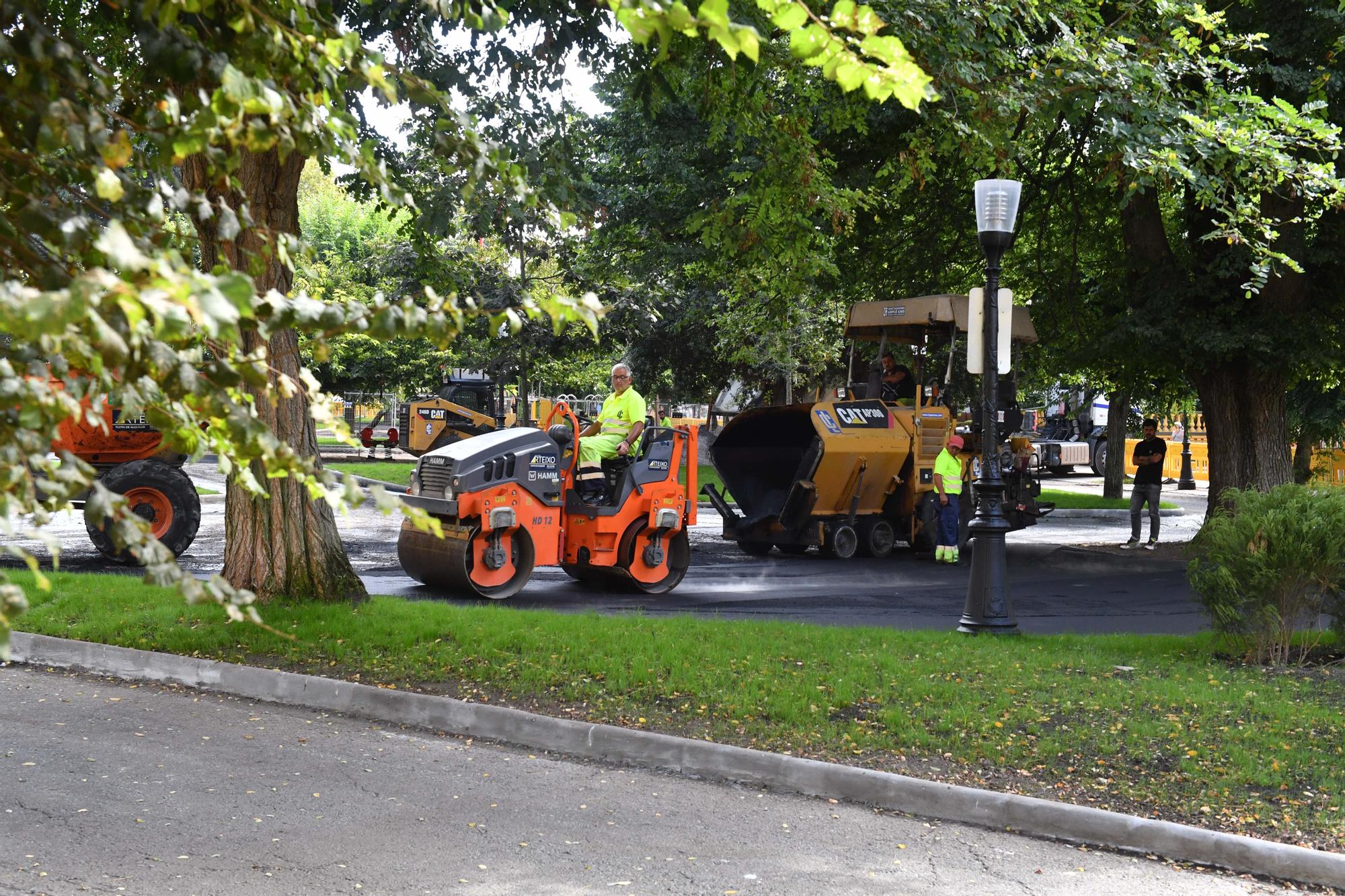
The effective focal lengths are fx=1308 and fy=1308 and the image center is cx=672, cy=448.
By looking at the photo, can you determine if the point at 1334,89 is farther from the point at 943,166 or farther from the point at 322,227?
the point at 322,227

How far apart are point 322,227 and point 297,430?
46.7 metres

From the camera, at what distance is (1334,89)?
13.7 metres

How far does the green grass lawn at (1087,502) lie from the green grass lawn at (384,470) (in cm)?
1394

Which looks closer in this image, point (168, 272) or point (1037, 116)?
point (168, 272)

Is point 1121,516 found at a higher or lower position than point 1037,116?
lower

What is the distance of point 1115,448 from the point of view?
31062 mm

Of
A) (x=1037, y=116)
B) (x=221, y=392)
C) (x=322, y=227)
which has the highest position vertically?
(x=322, y=227)

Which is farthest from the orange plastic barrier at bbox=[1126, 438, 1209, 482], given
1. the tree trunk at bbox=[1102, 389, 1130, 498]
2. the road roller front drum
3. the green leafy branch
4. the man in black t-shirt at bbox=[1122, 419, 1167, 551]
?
the green leafy branch

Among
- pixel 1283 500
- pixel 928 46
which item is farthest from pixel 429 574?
pixel 1283 500

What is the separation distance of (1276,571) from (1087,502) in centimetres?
2156

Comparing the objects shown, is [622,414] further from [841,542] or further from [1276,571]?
[1276,571]

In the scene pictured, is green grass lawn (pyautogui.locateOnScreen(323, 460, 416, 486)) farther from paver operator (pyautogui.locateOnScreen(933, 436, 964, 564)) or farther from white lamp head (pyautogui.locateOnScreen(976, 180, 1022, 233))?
white lamp head (pyautogui.locateOnScreen(976, 180, 1022, 233))

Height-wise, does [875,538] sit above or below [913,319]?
below

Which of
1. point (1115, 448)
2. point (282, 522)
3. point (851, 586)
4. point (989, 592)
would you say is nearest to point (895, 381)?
point (851, 586)
